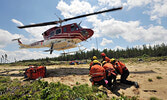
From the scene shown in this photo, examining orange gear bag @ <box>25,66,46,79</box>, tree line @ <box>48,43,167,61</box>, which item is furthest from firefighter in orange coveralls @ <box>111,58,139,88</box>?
tree line @ <box>48,43,167,61</box>

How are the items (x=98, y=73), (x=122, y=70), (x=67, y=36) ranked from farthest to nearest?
1. (x=67, y=36)
2. (x=122, y=70)
3. (x=98, y=73)

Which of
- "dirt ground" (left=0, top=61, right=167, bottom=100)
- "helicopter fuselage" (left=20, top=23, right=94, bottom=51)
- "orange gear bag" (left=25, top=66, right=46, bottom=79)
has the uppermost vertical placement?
"helicopter fuselage" (left=20, top=23, right=94, bottom=51)

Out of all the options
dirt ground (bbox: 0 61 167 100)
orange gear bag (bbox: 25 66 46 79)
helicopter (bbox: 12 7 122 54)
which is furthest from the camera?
A: helicopter (bbox: 12 7 122 54)

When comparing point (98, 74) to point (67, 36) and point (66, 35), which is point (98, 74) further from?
point (66, 35)

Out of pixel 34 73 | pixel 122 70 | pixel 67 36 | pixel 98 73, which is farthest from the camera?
pixel 67 36

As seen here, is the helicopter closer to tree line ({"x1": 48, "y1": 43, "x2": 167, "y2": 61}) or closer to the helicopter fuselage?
the helicopter fuselage

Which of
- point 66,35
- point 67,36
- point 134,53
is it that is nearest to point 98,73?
point 67,36

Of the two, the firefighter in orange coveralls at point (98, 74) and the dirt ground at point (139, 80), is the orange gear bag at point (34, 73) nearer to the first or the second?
the dirt ground at point (139, 80)

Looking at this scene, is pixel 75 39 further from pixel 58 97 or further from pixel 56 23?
pixel 58 97

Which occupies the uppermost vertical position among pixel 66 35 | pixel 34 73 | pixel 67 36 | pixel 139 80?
pixel 66 35

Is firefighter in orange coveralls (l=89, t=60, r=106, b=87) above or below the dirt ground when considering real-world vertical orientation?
above

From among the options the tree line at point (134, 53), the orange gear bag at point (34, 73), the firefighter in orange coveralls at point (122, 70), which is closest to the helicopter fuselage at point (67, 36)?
the orange gear bag at point (34, 73)

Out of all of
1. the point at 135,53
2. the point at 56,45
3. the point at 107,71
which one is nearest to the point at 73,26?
the point at 56,45

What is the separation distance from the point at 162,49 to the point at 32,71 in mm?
88838
